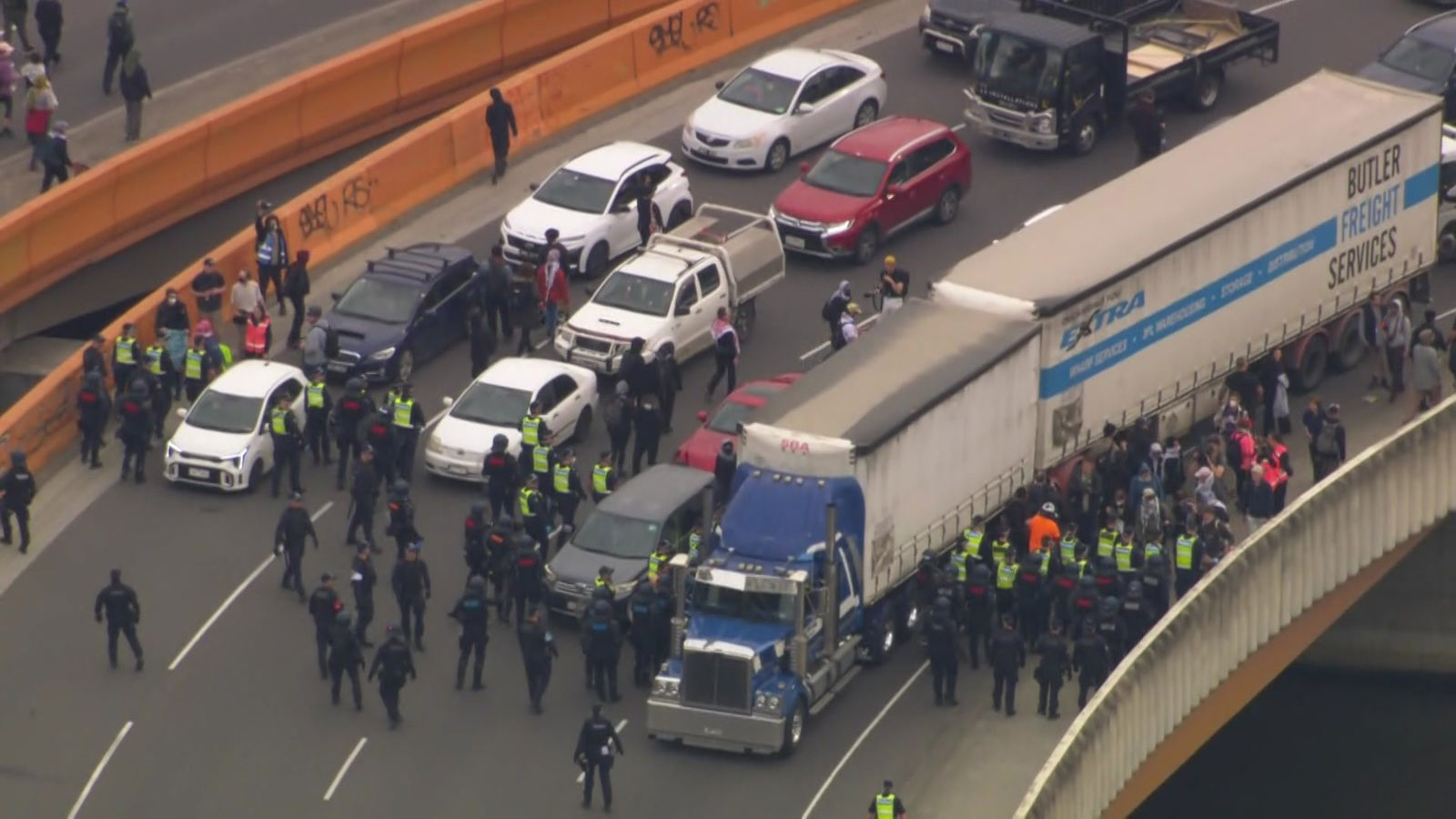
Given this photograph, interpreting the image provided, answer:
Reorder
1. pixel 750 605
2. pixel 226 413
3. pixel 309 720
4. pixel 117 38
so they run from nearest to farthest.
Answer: pixel 750 605 → pixel 309 720 → pixel 226 413 → pixel 117 38

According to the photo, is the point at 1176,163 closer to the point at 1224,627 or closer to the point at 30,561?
the point at 1224,627

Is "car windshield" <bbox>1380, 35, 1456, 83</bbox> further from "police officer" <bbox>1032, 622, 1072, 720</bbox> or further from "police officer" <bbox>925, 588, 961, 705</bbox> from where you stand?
"police officer" <bbox>925, 588, 961, 705</bbox>

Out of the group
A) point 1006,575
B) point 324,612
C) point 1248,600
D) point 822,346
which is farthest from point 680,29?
point 1248,600

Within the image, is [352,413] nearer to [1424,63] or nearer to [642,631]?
[642,631]

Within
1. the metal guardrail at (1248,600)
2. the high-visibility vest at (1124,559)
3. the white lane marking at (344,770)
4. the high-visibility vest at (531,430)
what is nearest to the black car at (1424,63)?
the metal guardrail at (1248,600)

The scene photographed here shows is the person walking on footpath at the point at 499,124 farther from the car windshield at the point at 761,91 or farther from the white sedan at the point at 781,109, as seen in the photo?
the car windshield at the point at 761,91

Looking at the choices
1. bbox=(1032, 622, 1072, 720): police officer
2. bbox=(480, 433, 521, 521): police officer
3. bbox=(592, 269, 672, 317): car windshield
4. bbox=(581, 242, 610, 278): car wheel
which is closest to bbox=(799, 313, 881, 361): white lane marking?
bbox=(592, 269, 672, 317): car windshield
